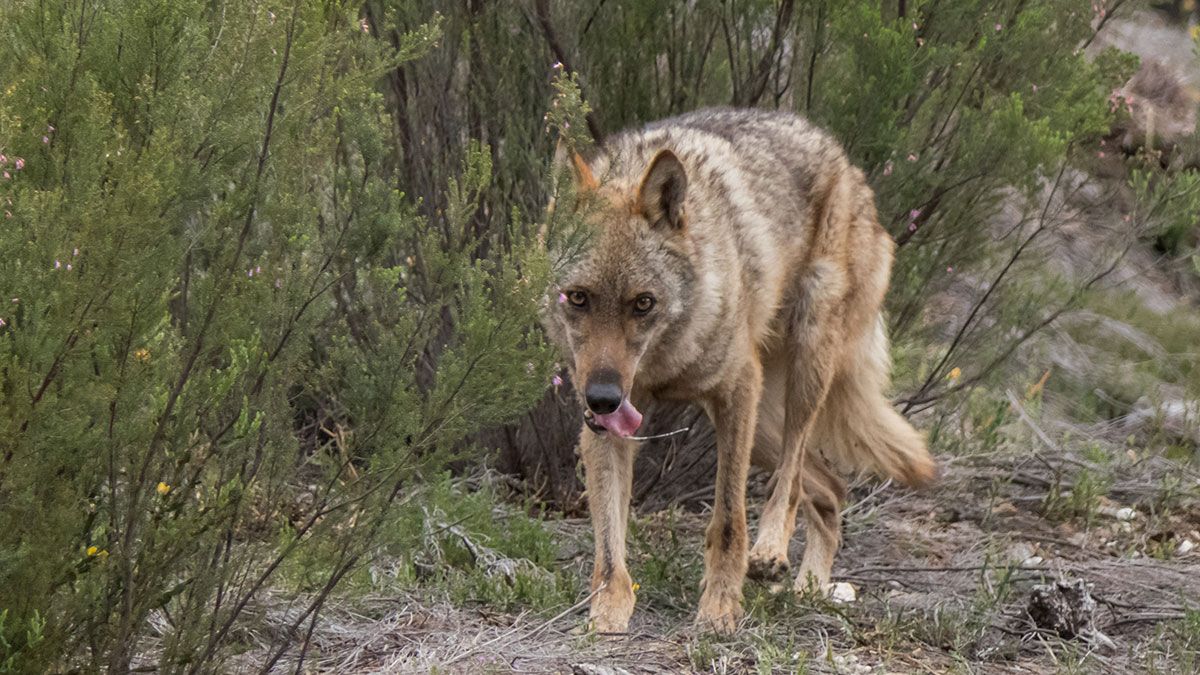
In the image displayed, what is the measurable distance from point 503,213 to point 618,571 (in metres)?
1.99

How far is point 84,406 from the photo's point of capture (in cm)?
328

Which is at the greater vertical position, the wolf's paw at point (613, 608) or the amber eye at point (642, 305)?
the amber eye at point (642, 305)

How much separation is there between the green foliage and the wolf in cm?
69

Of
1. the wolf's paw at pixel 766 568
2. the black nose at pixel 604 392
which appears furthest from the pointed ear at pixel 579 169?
the wolf's paw at pixel 766 568

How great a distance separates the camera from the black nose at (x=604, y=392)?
486 cm

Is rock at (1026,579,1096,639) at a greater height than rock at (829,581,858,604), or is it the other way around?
rock at (1026,579,1096,639)

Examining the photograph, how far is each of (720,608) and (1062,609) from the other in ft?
3.90

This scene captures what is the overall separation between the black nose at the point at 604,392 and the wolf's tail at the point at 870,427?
6.21ft

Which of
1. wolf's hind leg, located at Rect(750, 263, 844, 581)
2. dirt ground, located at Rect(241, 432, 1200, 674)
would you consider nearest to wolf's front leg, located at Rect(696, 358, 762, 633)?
dirt ground, located at Rect(241, 432, 1200, 674)

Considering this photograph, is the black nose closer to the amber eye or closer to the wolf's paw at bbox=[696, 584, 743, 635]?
the amber eye

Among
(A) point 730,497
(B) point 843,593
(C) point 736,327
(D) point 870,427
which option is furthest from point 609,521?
(D) point 870,427

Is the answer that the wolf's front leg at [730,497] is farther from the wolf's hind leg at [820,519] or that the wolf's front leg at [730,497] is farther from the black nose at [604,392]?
the black nose at [604,392]

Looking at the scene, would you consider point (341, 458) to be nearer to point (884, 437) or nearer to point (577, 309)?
point (577, 309)

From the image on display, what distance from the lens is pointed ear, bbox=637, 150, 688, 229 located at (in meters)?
5.24
